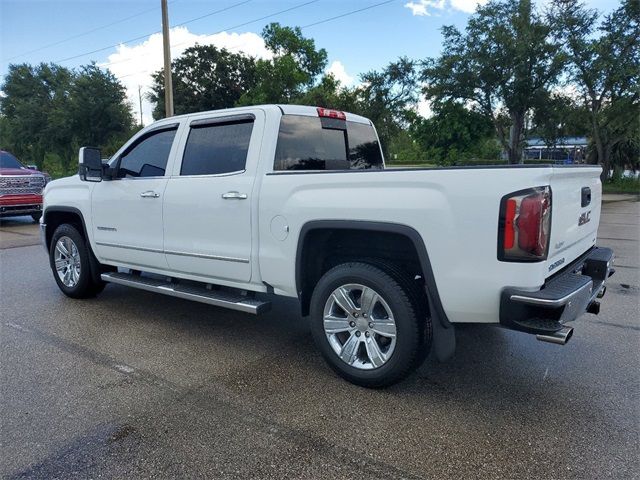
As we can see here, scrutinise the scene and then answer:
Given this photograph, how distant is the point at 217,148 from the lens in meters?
4.28

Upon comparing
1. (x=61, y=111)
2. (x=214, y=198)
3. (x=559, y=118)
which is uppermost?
(x=61, y=111)

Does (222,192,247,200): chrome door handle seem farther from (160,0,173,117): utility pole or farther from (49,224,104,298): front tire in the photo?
(160,0,173,117): utility pole

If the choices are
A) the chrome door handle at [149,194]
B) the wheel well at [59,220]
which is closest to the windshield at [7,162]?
the wheel well at [59,220]

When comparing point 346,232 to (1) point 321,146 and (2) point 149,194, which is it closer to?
(1) point 321,146

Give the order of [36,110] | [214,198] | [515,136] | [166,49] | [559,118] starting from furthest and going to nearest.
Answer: [36,110]
[515,136]
[559,118]
[166,49]
[214,198]

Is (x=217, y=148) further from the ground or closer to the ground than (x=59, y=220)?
further from the ground

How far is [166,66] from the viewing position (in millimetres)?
18734

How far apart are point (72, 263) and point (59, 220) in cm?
63

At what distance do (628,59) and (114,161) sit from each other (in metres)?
25.5

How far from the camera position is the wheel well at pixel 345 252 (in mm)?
3385

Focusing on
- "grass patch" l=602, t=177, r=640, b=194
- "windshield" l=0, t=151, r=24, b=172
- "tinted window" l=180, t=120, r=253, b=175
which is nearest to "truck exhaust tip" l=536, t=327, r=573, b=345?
"tinted window" l=180, t=120, r=253, b=175

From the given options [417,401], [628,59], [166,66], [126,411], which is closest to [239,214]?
[126,411]

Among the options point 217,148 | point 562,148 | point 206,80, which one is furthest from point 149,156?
point 206,80

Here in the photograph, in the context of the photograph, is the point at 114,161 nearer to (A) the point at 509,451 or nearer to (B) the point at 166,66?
(A) the point at 509,451
